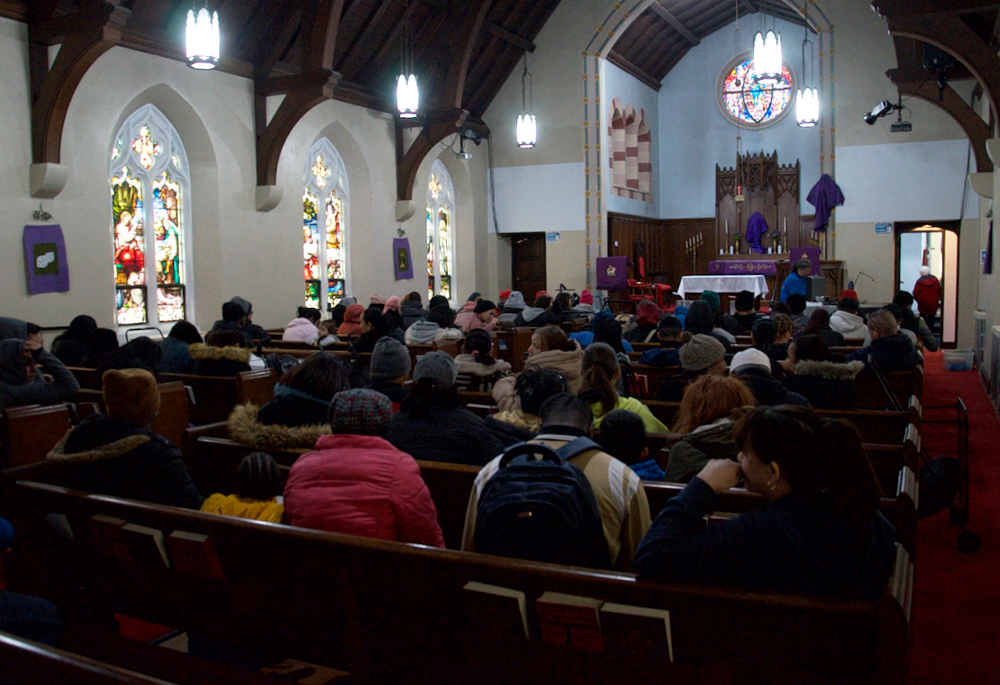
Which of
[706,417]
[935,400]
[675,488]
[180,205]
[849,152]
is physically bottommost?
[935,400]

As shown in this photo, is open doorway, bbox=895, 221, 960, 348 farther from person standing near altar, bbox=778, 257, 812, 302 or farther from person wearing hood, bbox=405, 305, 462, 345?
person wearing hood, bbox=405, 305, 462, 345

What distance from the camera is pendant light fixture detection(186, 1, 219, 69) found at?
698cm

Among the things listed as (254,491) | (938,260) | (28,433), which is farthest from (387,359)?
(938,260)

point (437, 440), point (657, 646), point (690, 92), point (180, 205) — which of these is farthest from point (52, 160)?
point (690, 92)

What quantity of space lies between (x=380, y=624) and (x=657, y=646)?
2.53 feet

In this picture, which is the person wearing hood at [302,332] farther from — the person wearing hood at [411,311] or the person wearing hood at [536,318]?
the person wearing hood at [536,318]

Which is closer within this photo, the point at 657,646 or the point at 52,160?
the point at 657,646

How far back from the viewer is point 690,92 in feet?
59.0

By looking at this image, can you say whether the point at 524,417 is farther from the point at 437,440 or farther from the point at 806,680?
the point at 806,680

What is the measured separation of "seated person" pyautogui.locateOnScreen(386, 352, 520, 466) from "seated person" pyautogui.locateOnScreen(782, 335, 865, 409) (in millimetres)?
1982

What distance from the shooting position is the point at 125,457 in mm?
2686

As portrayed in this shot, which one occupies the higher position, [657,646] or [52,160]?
[52,160]

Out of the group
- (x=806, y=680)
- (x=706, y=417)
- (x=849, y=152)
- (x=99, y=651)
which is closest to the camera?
(x=806, y=680)

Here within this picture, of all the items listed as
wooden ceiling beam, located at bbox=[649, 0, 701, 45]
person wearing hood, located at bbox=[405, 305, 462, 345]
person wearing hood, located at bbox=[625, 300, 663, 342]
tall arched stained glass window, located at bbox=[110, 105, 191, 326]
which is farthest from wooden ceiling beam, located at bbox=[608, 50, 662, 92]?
person wearing hood, located at bbox=[405, 305, 462, 345]
